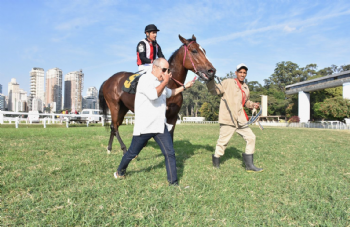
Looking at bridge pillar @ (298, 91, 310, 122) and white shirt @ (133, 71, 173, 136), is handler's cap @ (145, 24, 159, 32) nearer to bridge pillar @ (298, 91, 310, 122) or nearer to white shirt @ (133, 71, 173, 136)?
white shirt @ (133, 71, 173, 136)

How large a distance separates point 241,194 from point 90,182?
2.40 meters

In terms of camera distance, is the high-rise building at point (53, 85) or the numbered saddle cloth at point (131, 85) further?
the high-rise building at point (53, 85)

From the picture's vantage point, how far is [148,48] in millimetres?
5727

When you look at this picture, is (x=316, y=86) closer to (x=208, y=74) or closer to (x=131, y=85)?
(x=208, y=74)

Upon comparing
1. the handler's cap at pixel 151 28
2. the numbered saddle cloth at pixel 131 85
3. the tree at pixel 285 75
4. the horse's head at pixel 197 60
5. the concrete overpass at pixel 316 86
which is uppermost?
the tree at pixel 285 75

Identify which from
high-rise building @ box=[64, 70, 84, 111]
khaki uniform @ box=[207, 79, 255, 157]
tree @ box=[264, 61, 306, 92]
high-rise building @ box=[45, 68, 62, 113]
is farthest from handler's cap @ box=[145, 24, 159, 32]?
high-rise building @ box=[45, 68, 62, 113]

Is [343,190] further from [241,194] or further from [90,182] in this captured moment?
[90,182]

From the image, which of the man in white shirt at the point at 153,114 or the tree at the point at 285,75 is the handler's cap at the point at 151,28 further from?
the tree at the point at 285,75

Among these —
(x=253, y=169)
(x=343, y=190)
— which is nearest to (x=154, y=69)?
(x=253, y=169)

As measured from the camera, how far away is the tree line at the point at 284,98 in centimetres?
3388

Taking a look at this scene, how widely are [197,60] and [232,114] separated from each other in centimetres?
141

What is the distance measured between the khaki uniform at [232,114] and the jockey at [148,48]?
1.66 meters

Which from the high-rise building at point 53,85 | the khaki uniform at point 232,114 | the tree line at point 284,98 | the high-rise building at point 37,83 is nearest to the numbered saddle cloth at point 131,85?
the khaki uniform at point 232,114

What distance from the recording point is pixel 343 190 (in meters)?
3.59
